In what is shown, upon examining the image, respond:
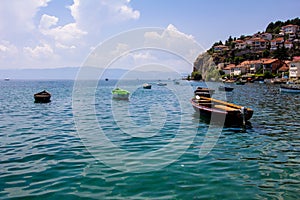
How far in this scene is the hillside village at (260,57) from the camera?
13262cm

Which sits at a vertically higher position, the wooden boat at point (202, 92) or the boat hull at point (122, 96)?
the wooden boat at point (202, 92)

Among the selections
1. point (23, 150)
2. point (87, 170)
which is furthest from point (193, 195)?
point (23, 150)

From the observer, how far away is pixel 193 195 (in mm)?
8711

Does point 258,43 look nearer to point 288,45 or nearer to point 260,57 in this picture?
point 260,57

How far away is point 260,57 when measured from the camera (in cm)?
16350

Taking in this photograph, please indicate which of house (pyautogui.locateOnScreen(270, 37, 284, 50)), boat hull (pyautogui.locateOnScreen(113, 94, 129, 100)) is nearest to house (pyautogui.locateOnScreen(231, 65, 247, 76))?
house (pyautogui.locateOnScreen(270, 37, 284, 50))

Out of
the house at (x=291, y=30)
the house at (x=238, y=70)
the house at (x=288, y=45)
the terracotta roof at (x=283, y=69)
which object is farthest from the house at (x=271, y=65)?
the house at (x=291, y=30)

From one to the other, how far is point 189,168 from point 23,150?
27.7ft

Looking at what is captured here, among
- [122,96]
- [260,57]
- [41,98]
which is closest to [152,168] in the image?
[41,98]

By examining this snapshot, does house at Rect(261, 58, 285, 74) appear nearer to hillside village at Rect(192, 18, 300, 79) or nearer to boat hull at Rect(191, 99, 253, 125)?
hillside village at Rect(192, 18, 300, 79)

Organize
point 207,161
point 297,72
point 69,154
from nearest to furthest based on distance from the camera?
point 207,161, point 69,154, point 297,72

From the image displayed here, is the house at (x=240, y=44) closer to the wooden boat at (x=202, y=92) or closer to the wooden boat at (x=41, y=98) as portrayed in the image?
the wooden boat at (x=202, y=92)

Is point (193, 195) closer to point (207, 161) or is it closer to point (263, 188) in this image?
point (263, 188)

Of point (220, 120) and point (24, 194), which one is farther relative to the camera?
point (220, 120)
